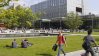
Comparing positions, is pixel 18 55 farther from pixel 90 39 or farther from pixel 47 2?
pixel 47 2

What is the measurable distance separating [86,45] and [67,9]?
157 m

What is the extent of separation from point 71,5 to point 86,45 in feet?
526

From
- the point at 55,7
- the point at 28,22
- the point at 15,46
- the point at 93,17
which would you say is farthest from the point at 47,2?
the point at 15,46

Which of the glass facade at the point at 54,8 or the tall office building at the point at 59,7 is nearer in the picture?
the tall office building at the point at 59,7

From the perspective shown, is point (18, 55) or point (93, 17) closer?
point (18, 55)

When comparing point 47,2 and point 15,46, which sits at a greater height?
point 47,2

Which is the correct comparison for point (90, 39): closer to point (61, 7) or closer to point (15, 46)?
point (15, 46)

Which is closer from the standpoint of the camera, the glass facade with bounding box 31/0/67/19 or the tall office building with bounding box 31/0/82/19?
the tall office building with bounding box 31/0/82/19

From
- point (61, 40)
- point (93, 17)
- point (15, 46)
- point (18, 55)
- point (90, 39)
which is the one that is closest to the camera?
point (90, 39)

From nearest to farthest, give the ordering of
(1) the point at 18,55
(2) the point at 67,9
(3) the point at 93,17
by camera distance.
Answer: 1. (1) the point at 18,55
2. (3) the point at 93,17
3. (2) the point at 67,9

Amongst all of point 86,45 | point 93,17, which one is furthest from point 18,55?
point 93,17

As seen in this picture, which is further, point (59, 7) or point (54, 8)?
point (54, 8)

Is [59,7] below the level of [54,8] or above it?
above

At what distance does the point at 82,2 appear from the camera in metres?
184
